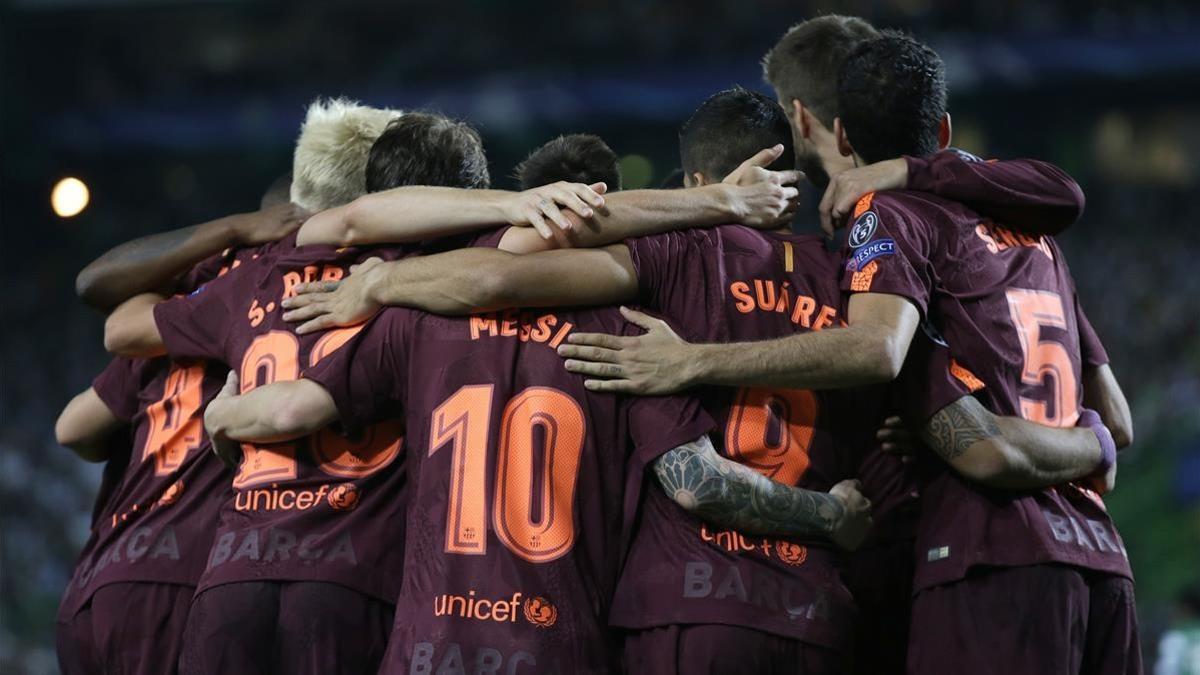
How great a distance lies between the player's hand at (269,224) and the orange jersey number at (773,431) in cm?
177

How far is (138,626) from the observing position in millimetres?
4863

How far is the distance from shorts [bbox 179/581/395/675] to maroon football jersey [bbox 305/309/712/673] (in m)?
0.32

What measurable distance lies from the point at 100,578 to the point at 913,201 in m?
3.07

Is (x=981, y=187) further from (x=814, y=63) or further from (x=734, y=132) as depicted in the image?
(x=814, y=63)

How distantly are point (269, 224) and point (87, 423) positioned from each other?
3.91ft

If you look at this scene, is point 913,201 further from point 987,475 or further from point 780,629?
point 780,629

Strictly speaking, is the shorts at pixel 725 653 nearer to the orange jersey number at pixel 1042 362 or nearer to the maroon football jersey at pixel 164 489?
the orange jersey number at pixel 1042 362

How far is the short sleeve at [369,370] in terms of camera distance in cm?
415

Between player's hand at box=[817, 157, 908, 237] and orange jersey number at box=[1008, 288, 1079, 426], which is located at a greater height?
player's hand at box=[817, 157, 908, 237]

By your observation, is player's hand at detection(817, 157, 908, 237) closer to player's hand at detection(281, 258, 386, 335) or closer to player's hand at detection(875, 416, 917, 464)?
player's hand at detection(875, 416, 917, 464)

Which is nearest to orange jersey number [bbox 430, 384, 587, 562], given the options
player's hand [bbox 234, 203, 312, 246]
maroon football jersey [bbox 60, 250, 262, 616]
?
A: player's hand [bbox 234, 203, 312, 246]

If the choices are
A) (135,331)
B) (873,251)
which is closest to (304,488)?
(135,331)

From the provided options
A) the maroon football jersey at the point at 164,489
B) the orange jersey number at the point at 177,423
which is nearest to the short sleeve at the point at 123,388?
the maroon football jersey at the point at 164,489

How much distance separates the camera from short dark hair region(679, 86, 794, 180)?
176 inches
